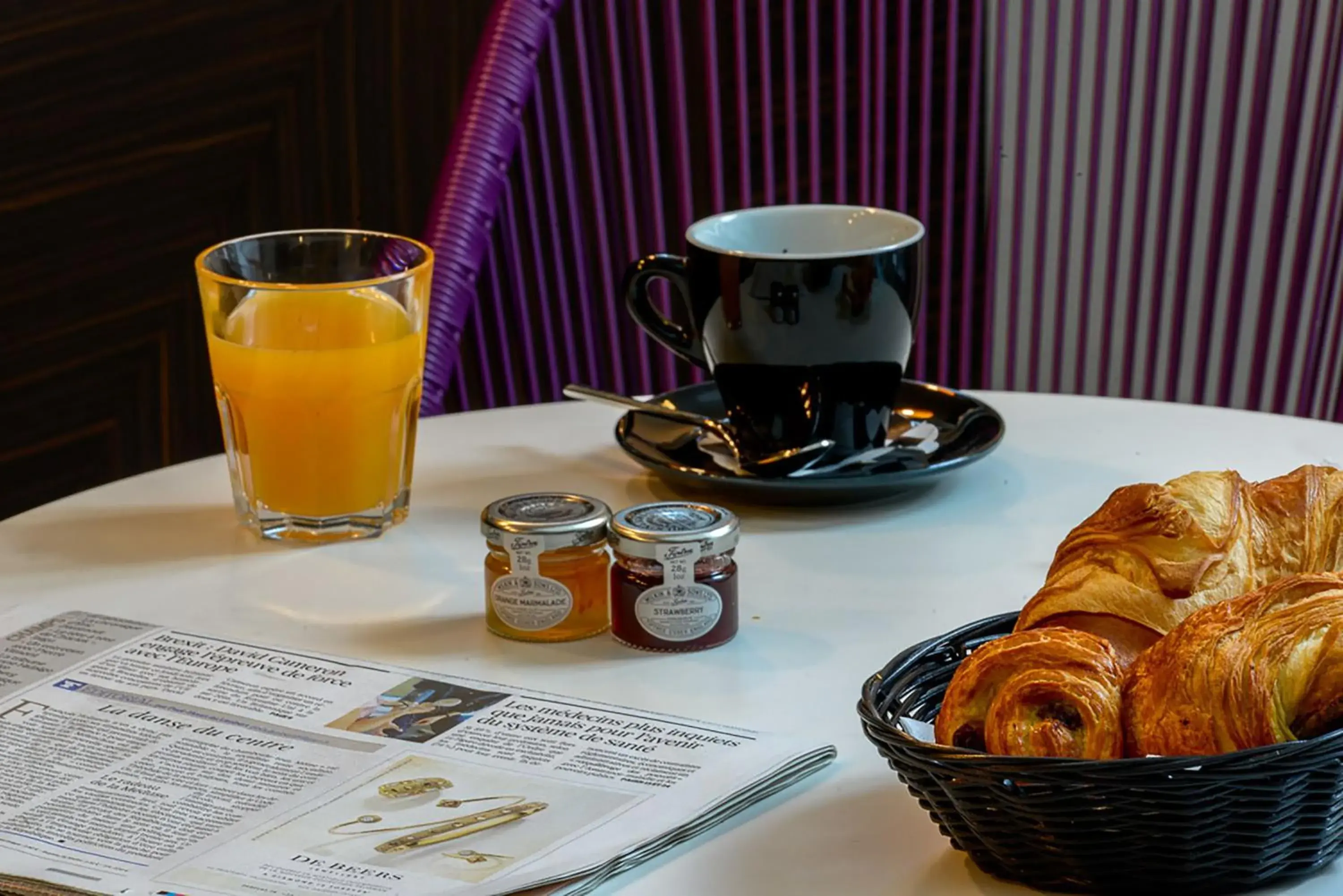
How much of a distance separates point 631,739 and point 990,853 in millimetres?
172

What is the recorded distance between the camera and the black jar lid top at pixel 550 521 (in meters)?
0.80

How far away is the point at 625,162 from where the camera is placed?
5.21 feet

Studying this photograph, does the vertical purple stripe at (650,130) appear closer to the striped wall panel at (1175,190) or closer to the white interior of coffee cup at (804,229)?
the striped wall panel at (1175,190)

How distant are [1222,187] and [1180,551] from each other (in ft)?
3.47

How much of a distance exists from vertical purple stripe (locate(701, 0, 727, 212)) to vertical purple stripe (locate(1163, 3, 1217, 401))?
0.43 m

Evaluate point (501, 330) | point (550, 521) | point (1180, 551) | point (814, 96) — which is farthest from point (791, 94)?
point (1180, 551)

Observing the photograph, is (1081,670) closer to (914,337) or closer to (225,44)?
(914,337)

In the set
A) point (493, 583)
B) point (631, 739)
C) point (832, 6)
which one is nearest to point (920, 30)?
point (832, 6)

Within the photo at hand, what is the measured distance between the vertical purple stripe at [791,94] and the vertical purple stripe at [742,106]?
0.11 ft

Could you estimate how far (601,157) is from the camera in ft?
5.82

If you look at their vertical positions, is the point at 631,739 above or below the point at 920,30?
below

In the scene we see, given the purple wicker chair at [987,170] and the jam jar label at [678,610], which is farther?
the purple wicker chair at [987,170]

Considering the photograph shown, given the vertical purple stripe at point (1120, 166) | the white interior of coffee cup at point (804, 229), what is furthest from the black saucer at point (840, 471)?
the vertical purple stripe at point (1120, 166)

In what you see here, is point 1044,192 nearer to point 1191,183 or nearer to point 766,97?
point 1191,183
